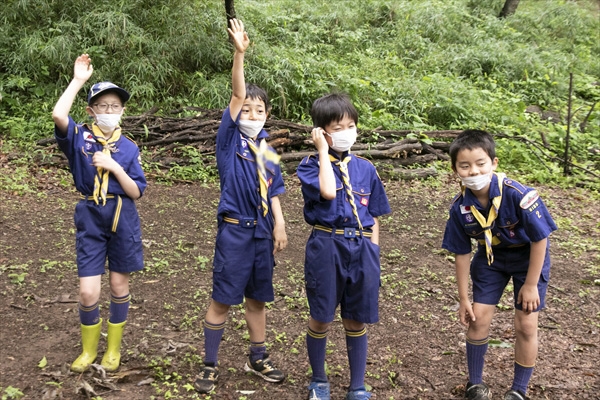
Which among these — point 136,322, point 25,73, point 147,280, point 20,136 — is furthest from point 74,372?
point 25,73

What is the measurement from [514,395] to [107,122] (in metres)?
2.95

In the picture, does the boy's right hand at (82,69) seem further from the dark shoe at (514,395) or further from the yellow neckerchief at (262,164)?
the dark shoe at (514,395)

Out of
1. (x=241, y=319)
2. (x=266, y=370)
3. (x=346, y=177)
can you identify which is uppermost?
(x=346, y=177)

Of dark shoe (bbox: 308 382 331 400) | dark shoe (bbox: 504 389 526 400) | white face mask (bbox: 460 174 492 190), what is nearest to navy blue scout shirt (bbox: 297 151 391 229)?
white face mask (bbox: 460 174 492 190)

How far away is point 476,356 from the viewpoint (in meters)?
3.64

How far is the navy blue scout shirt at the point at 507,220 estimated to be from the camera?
10.9 ft

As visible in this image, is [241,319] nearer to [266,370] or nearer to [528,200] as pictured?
[266,370]

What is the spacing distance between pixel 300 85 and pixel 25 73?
180 inches

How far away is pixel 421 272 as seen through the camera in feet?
19.2

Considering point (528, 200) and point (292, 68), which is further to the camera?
point (292, 68)

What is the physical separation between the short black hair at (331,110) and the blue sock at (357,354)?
1.24m

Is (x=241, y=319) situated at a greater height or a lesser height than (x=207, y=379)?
lesser

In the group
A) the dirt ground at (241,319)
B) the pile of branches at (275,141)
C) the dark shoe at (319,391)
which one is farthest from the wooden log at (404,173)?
the dark shoe at (319,391)

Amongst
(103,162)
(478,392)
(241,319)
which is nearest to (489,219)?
(478,392)
